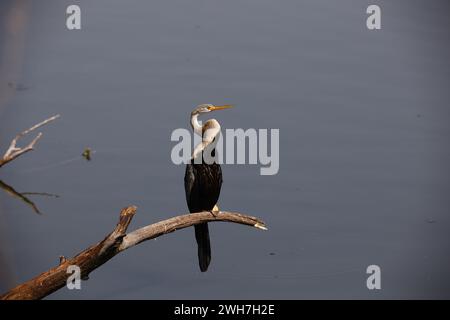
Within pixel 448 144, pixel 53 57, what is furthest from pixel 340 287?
pixel 53 57

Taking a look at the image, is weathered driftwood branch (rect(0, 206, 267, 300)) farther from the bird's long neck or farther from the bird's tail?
the bird's long neck

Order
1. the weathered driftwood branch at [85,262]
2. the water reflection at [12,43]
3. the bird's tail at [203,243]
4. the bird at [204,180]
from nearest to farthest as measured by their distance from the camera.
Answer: the weathered driftwood branch at [85,262] < the bird at [204,180] < the bird's tail at [203,243] < the water reflection at [12,43]

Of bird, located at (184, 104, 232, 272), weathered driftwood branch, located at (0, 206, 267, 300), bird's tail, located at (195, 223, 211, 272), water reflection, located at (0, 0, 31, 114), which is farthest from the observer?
water reflection, located at (0, 0, 31, 114)

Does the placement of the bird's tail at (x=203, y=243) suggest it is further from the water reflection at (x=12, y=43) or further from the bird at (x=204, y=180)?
the water reflection at (x=12, y=43)

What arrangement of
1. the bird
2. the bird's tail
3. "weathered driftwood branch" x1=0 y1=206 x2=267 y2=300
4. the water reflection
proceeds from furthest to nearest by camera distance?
the water reflection → the bird's tail → the bird → "weathered driftwood branch" x1=0 y1=206 x2=267 y2=300

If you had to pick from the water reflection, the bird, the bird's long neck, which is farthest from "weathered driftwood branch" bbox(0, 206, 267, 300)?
the water reflection

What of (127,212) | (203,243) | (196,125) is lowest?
(203,243)

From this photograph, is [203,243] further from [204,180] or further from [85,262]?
[85,262]

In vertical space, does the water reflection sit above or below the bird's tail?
above

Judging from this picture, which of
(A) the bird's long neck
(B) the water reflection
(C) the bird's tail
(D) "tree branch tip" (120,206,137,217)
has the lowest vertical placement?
(C) the bird's tail

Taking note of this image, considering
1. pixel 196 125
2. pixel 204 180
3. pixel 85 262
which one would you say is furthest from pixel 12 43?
pixel 85 262

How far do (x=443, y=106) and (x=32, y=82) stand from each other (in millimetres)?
4155

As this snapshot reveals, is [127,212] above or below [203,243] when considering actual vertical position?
above

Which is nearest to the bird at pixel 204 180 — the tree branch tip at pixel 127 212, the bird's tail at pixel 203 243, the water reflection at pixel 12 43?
the bird's tail at pixel 203 243
